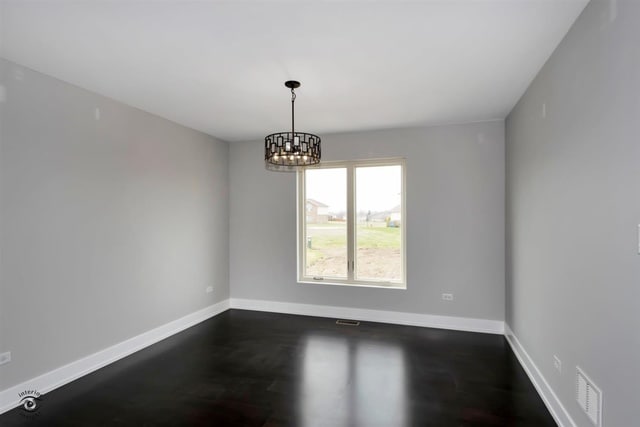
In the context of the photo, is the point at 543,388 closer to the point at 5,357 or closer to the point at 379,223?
the point at 379,223

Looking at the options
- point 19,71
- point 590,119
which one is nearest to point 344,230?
point 590,119

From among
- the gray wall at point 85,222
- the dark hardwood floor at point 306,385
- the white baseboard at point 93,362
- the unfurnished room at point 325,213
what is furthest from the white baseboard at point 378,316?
the gray wall at point 85,222

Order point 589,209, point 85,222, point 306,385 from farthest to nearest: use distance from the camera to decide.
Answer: point 85,222, point 306,385, point 589,209

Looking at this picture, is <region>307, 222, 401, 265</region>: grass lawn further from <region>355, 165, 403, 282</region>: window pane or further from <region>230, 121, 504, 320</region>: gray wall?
<region>230, 121, 504, 320</region>: gray wall

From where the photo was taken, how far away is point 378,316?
4.80m

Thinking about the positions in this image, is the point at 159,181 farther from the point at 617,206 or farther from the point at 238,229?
the point at 617,206

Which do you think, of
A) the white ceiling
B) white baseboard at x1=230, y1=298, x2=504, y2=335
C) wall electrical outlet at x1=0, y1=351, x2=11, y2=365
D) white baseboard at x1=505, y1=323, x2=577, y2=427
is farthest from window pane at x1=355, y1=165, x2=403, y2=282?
wall electrical outlet at x1=0, y1=351, x2=11, y2=365

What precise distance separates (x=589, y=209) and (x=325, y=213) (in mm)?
3574

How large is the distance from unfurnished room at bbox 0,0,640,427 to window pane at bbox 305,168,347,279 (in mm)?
34

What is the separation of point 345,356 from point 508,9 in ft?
10.7

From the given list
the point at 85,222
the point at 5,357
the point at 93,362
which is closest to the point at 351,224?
the point at 85,222

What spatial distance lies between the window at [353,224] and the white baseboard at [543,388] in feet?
5.31

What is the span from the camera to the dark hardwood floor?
8.29ft

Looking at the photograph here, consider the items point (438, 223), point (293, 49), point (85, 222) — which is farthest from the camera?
point (438, 223)
